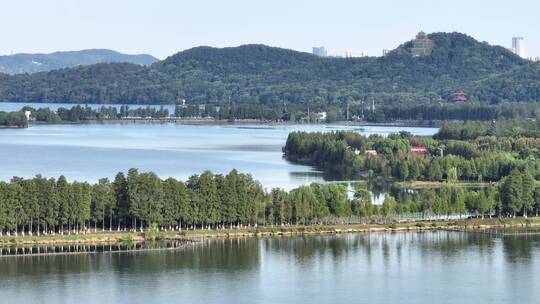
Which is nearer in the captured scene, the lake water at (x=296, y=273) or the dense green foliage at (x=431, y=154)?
the lake water at (x=296, y=273)

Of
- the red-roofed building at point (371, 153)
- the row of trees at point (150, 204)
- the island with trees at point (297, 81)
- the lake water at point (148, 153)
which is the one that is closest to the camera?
the row of trees at point (150, 204)

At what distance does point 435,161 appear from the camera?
41000mm

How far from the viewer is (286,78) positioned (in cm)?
13425

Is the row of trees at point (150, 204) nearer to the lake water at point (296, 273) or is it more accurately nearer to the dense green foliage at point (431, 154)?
the lake water at point (296, 273)

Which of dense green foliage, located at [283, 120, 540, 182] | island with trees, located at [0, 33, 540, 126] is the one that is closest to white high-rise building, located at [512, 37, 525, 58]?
island with trees, located at [0, 33, 540, 126]

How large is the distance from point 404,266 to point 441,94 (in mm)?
88158

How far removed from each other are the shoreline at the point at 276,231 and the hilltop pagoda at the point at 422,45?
102 metres

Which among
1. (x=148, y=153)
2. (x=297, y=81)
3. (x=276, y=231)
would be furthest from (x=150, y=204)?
(x=297, y=81)

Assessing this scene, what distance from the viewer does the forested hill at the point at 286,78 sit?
11475cm

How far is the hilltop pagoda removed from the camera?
432 ft

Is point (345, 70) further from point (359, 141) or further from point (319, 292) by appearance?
point (319, 292)

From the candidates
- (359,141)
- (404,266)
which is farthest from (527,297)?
(359,141)

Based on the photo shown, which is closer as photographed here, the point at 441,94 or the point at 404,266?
the point at 404,266

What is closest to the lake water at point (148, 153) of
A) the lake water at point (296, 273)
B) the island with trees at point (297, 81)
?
the lake water at point (296, 273)
